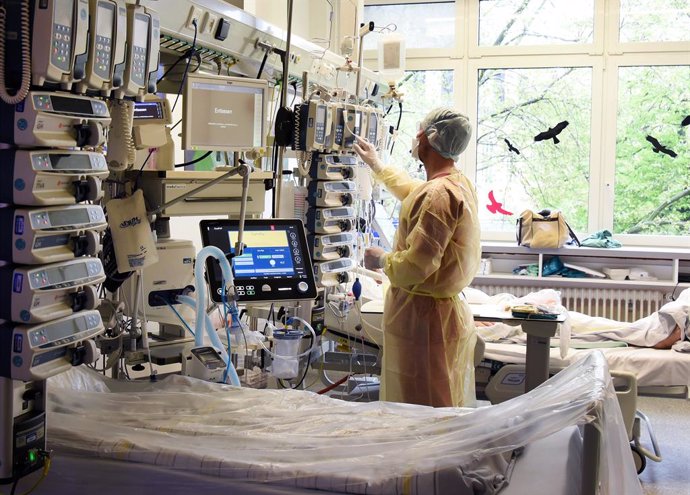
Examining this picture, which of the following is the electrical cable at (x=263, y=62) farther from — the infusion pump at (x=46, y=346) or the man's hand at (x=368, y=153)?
the infusion pump at (x=46, y=346)

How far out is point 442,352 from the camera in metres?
3.07

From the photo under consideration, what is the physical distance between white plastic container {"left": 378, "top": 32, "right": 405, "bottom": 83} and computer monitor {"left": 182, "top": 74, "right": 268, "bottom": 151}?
2478 millimetres

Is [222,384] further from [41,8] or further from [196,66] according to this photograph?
[196,66]

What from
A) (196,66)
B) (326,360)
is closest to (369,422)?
(196,66)

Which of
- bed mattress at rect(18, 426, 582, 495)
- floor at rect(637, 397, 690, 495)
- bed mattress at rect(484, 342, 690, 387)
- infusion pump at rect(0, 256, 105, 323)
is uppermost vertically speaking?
infusion pump at rect(0, 256, 105, 323)

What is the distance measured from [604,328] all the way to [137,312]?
3.08 metres

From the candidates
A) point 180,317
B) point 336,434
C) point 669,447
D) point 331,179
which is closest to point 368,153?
point 331,179

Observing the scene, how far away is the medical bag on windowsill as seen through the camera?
6.15m

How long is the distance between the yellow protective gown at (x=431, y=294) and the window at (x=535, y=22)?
158 inches

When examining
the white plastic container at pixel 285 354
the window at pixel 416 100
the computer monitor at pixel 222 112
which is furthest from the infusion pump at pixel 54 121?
the window at pixel 416 100

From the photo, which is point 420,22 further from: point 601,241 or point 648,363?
point 648,363

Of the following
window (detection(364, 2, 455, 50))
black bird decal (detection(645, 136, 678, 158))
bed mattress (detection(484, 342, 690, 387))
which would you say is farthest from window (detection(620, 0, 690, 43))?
bed mattress (detection(484, 342, 690, 387))

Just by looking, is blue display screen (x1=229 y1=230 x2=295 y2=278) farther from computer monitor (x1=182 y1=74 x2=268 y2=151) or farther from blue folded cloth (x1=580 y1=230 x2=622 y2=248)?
blue folded cloth (x1=580 y1=230 x2=622 y2=248)

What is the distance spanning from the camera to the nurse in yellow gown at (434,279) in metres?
2.95
